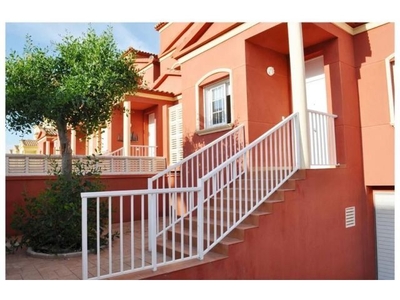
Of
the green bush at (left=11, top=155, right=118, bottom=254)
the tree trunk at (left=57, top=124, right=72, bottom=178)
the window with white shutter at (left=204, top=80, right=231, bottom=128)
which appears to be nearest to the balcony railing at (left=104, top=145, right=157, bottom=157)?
the window with white shutter at (left=204, top=80, right=231, bottom=128)

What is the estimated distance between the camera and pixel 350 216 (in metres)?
5.55

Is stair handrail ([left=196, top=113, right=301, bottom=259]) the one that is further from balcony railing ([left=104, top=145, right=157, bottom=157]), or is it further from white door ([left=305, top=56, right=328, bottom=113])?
balcony railing ([left=104, top=145, right=157, bottom=157])

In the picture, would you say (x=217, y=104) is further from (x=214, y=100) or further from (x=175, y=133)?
(x=175, y=133)

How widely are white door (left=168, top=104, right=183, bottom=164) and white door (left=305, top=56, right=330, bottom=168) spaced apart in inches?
157

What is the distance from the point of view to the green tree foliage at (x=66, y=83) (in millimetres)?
4555

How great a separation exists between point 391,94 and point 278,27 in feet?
7.79

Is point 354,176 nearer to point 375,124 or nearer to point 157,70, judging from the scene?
point 375,124

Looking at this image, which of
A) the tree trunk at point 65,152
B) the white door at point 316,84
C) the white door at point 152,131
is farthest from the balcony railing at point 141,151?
the white door at point 316,84

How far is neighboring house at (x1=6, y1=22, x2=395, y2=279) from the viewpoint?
4.85 m

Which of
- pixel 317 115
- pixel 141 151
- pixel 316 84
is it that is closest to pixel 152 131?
pixel 141 151

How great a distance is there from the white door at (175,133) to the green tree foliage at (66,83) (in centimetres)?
Result: 404

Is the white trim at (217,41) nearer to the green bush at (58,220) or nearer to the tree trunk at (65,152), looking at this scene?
the tree trunk at (65,152)

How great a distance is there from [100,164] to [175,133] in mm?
2578
